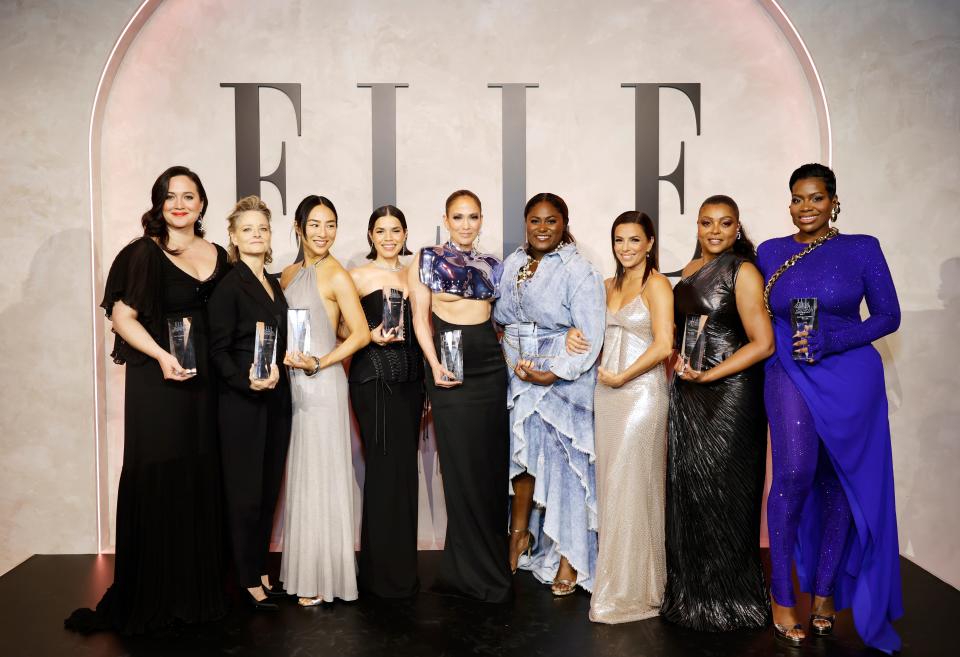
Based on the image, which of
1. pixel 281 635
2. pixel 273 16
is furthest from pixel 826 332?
pixel 273 16

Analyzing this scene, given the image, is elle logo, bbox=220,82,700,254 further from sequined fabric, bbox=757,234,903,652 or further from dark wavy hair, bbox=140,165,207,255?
sequined fabric, bbox=757,234,903,652

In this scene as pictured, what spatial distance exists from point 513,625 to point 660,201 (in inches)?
106

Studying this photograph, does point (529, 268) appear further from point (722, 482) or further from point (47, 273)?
point (47, 273)

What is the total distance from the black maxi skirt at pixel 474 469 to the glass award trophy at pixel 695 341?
0.99 m

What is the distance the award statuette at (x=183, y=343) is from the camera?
3018 mm

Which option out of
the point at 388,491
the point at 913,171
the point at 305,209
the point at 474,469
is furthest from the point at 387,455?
the point at 913,171

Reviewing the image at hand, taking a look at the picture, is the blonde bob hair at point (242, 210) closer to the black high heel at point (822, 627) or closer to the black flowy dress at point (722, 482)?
the black flowy dress at point (722, 482)

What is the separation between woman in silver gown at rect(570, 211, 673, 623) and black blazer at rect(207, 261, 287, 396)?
165cm

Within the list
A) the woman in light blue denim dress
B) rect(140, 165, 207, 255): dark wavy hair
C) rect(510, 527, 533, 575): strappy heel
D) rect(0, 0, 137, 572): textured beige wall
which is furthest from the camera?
rect(0, 0, 137, 572): textured beige wall

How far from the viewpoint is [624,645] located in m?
3.15

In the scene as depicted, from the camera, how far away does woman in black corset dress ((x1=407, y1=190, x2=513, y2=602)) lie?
3664 millimetres

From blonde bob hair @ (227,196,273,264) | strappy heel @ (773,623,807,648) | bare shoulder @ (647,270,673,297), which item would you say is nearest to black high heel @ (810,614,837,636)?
strappy heel @ (773,623,807,648)

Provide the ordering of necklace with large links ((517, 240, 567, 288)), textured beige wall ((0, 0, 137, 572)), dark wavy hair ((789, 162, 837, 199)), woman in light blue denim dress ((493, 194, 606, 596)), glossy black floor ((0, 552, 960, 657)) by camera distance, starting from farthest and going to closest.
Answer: textured beige wall ((0, 0, 137, 572)), necklace with large links ((517, 240, 567, 288)), woman in light blue denim dress ((493, 194, 606, 596)), dark wavy hair ((789, 162, 837, 199)), glossy black floor ((0, 552, 960, 657))

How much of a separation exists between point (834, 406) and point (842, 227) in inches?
67.7
